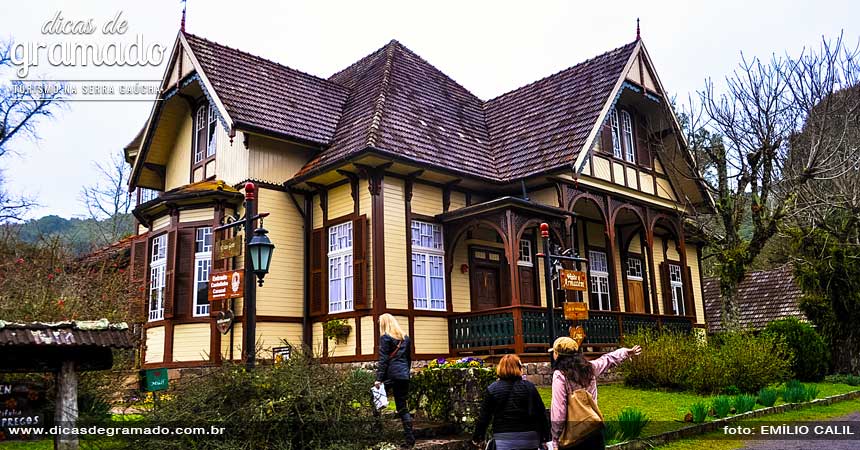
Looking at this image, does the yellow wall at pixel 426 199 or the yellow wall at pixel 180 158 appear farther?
the yellow wall at pixel 180 158

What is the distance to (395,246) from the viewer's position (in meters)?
16.3

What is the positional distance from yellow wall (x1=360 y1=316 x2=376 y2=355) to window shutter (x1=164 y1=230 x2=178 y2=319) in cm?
496

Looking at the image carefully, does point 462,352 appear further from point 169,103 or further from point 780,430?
point 169,103

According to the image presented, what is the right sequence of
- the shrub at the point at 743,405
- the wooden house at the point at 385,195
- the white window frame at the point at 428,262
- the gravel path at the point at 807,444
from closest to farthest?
the gravel path at the point at 807,444 → the shrub at the point at 743,405 → the wooden house at the point at 385,195 → the white window frame at the point at 428,262

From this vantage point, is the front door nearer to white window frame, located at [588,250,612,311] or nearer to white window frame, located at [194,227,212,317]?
white window frame, located at [588,250,612,311]

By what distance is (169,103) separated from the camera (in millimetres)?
19953

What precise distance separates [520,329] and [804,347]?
10.9 meters

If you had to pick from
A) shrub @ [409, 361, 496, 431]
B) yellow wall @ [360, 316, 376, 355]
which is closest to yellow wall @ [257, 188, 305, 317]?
yellow wall @ [360, 316, 376, 355]

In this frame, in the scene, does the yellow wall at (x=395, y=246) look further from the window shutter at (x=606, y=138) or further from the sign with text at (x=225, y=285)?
the window shutter at (x=606, y=138)

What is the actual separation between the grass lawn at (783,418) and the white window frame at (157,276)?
13022 millimetres

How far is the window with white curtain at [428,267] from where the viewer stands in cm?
1673

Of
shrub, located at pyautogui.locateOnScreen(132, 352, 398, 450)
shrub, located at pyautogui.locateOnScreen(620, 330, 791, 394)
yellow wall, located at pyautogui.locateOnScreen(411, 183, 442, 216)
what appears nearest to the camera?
shrub, located at pyautogui.locateOnScreen(132, 352, 398, 450)

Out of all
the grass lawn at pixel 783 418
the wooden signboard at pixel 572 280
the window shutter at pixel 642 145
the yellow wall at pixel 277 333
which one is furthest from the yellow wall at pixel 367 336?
the window shutter at pixel 642 145

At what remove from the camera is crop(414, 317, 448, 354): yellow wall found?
53.3ft
